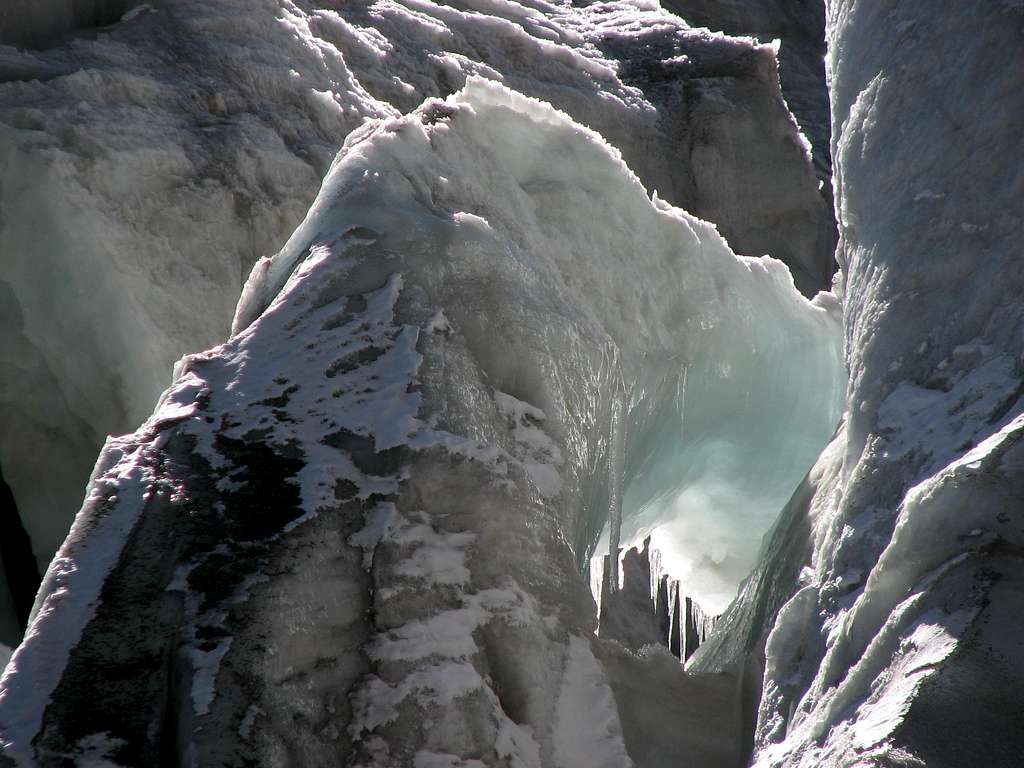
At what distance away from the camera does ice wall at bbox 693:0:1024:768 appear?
1546 millimetres

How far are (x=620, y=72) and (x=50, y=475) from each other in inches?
191

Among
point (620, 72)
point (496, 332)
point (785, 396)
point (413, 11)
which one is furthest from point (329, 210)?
point (620, 72)

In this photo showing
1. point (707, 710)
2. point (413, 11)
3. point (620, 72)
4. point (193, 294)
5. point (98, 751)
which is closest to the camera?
point (98, 751)

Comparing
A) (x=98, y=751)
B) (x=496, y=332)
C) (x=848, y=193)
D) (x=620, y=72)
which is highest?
(x=620, y=72)

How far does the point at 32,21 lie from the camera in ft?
16.3

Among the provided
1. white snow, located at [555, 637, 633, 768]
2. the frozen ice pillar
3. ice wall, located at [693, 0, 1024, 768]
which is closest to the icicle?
the frozen ice pillar

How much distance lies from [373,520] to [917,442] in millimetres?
1000

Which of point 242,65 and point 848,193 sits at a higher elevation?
point 242,65

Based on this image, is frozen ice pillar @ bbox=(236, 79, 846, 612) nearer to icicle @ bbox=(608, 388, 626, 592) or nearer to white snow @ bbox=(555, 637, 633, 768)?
icicle @ bbox=(608, 388, 626, 592)

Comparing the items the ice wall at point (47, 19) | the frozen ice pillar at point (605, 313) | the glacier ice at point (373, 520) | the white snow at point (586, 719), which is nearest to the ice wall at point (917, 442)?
the white snow at point (586, 719)

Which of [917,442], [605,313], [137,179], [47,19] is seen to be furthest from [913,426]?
[47,19]

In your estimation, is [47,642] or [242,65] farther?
[242,65]

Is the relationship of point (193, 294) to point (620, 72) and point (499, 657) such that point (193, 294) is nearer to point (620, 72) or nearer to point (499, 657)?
point (499, 657)

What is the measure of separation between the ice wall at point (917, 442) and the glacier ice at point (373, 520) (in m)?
0.48
